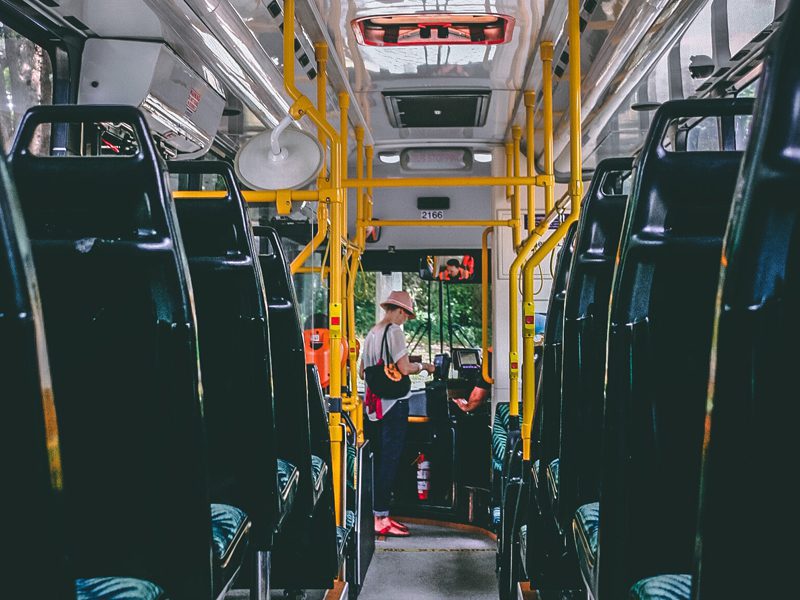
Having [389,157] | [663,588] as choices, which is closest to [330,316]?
[663,588]

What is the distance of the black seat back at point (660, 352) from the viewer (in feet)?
3.87

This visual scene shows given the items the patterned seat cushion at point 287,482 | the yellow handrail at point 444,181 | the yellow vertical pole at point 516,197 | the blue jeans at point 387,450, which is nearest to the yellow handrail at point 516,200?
the yellow vertical pole at point 516,197

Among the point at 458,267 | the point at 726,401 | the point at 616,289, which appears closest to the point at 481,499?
the point at 458,267

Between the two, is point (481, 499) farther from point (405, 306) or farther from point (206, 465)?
point (206, 465)

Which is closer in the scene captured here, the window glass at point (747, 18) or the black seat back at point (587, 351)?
the black seat back at point (587, 351)

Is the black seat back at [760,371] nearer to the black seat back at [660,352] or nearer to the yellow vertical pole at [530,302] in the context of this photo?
the black seat back at [660,352]

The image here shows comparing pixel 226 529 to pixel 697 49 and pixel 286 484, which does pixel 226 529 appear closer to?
pixel 286 484

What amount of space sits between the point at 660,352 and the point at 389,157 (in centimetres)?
604

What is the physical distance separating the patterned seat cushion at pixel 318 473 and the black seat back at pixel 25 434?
61.3 inches

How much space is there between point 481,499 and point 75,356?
5.02 meters

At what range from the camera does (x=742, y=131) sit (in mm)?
3975

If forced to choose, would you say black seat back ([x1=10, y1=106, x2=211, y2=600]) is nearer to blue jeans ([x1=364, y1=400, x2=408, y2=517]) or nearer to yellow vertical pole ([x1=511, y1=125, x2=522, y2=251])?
yellow vertical pole ([x1=511, y1=125, x2=522, y2=251])

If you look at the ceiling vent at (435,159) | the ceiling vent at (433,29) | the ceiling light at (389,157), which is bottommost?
the ceiling vent at (435,159)

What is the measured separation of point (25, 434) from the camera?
0.69 m
